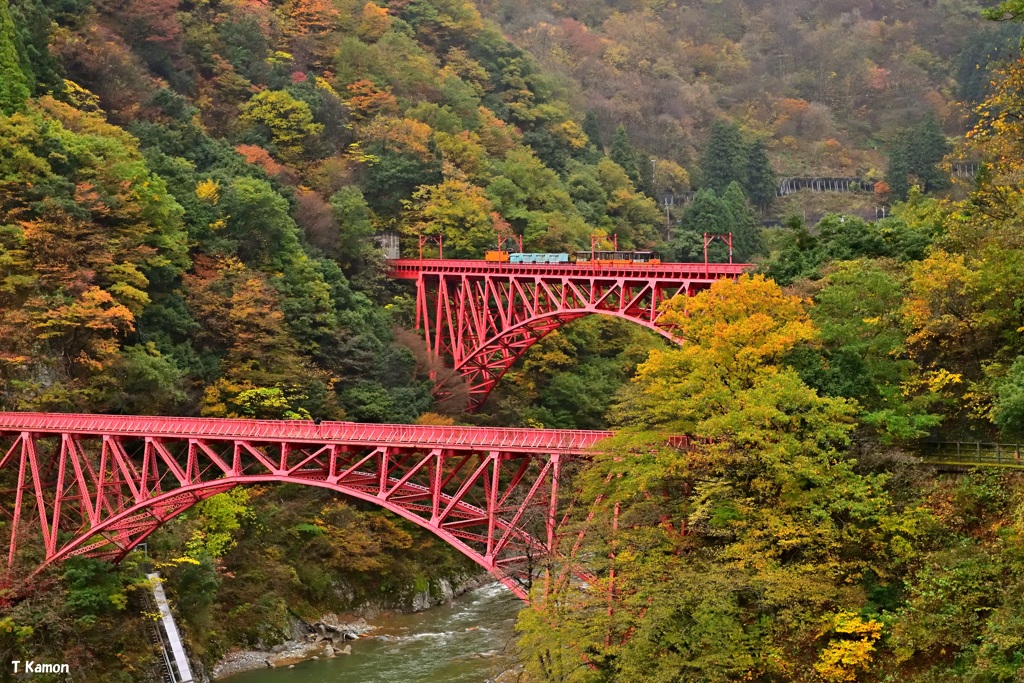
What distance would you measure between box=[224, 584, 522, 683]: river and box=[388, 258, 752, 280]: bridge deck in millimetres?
12225

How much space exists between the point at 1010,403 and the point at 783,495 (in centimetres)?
491

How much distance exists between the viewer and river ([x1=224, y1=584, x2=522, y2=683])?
38.4 metres

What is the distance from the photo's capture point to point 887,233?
40.8 meters

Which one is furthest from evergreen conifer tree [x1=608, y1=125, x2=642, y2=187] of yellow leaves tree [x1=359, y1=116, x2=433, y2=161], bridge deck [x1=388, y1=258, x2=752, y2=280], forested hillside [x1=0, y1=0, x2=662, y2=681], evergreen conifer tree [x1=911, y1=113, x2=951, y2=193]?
bridge deck [x1=388, y1=258, x2=752, y2=280]

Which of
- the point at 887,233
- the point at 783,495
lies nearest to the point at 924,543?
the point at 783,495

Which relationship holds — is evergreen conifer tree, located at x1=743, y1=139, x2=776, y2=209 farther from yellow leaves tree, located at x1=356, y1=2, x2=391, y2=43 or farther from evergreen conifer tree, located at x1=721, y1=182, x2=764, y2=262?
→ yellow leaves tree, located at x1=356, y1=2, x2=391, y2=43

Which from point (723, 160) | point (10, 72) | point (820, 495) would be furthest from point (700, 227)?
point (820, 495)

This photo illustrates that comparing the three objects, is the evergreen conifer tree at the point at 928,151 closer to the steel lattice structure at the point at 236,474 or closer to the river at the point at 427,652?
the river at the point at 427,652

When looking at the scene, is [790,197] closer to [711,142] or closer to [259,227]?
[711,142]

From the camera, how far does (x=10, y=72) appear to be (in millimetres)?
52844

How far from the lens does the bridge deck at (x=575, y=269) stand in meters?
46.8

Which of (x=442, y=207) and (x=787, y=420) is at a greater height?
(x=442, y=207)

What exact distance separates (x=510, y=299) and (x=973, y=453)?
2651cm

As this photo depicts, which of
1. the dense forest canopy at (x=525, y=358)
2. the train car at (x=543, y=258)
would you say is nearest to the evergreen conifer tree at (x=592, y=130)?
the dense forest canopy at (x=525, y=358)
